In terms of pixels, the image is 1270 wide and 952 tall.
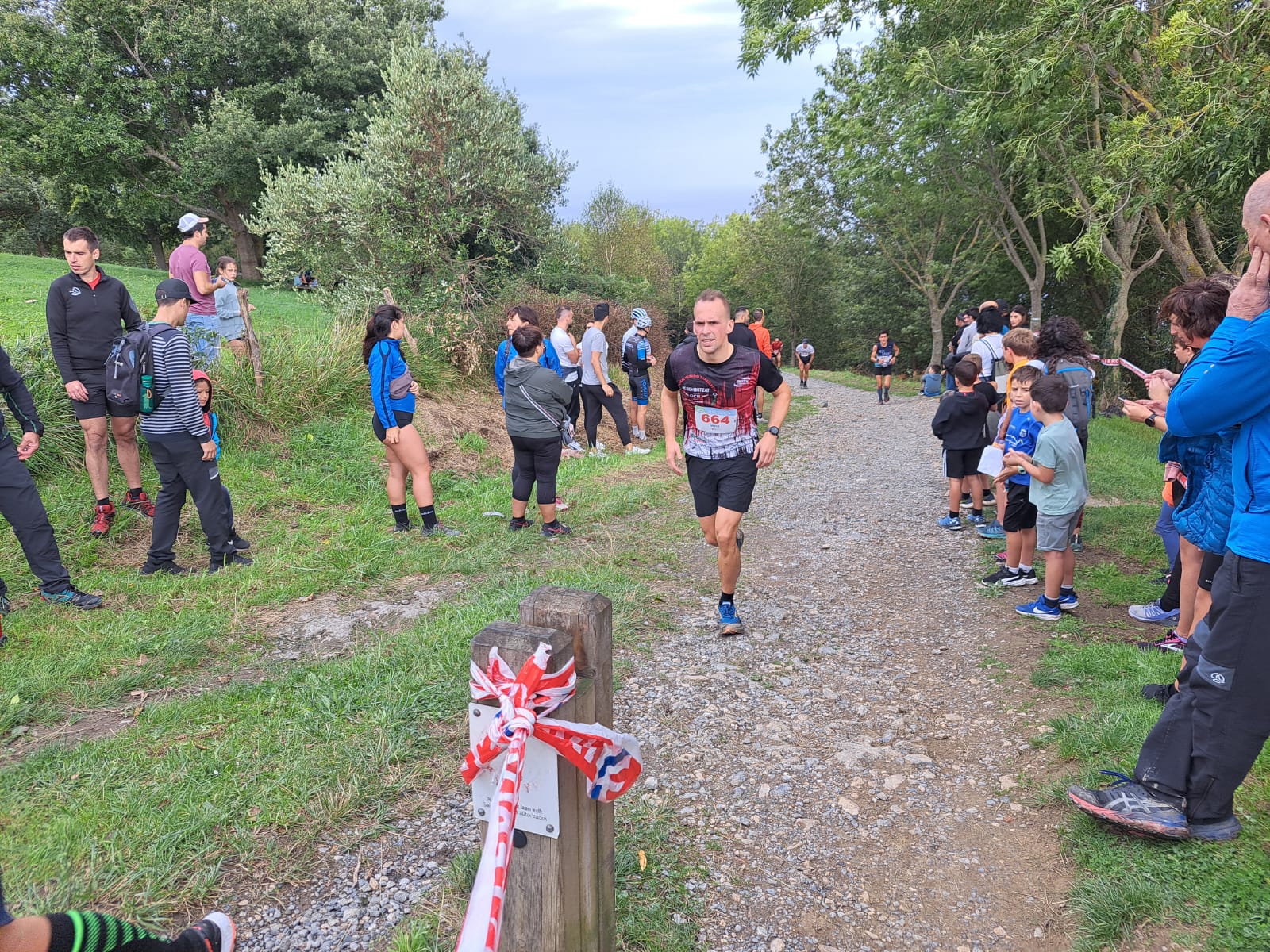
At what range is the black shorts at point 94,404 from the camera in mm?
6332

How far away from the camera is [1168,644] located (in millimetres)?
4449

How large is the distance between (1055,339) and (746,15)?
1059 centimetres

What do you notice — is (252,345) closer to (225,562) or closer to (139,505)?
(139,505)

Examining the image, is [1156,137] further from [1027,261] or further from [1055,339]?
[1027,261]

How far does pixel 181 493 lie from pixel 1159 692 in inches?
259

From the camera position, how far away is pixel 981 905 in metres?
2.80

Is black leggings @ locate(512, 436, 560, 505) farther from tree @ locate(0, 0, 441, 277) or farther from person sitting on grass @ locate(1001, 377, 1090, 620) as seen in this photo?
tree @ locate(0, 0, 441, 277)

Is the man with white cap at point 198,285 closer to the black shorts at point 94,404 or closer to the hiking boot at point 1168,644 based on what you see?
the black shorts at point 94,404

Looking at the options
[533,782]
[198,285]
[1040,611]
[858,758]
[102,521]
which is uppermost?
[198,285]

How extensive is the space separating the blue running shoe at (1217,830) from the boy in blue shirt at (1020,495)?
293 centimetres

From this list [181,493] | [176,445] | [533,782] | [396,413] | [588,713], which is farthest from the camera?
[396,413]

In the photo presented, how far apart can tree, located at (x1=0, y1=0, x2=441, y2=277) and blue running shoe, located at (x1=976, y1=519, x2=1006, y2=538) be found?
2219 centimetres

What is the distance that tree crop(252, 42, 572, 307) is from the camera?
41.7 feet

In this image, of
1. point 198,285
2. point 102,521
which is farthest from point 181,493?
point 198,285
